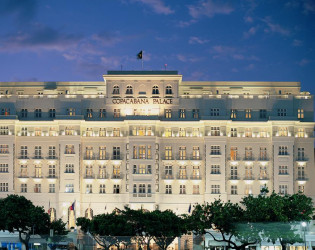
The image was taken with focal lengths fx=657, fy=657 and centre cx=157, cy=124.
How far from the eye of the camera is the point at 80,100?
113 meters

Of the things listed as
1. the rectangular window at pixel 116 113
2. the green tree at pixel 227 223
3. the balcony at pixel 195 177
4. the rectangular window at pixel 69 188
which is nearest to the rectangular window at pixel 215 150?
the balcony at pixel 195 177

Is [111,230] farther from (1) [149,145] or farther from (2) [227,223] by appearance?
(1) [149,145]

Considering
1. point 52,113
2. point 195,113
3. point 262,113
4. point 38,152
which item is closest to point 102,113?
point 52,113

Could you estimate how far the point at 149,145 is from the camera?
357 feet

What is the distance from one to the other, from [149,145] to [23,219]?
28.6 meters

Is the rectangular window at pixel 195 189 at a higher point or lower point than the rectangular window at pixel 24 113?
lower

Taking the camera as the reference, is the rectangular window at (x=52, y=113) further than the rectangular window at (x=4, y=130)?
Yes

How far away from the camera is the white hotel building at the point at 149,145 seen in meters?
109

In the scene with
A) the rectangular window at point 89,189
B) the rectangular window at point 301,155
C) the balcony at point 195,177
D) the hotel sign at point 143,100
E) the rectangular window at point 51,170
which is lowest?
the rectangular window at point 89,189

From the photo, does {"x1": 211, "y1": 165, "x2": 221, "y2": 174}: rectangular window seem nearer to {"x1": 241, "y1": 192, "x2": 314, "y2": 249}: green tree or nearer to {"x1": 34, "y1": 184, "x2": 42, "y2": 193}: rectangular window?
{"x1": 241, "y1": 192, "x2": 314, "y2": 249}: green tree

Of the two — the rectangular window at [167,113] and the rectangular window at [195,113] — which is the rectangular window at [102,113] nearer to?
the rectangular window at [167,113]

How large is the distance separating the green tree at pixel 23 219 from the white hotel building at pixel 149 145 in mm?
19898

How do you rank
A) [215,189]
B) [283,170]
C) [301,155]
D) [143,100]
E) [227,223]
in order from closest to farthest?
1. [227,223]
2. [215,189]
3. [283,170]
4. [301,155]
5. [143,100]

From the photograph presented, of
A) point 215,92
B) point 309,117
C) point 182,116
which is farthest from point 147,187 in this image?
point 309,117
